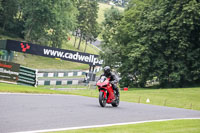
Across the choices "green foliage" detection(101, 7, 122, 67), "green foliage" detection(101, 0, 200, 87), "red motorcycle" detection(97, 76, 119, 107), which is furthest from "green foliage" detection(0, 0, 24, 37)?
"red motorcycle" detection(97, 76, 119, 107)

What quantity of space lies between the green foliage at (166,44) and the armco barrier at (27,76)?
16424 millimetres

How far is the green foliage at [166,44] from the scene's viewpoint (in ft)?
134

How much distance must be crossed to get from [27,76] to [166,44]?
20090mm

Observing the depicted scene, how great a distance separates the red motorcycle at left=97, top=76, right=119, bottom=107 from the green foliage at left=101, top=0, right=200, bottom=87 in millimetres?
27827

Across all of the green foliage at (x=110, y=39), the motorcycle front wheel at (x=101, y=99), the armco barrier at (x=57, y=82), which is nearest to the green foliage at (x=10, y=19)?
the green foliage at (x=110, y=39)

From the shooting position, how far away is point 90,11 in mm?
92812

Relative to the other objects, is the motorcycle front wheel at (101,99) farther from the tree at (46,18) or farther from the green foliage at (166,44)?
the tree at (46,18)

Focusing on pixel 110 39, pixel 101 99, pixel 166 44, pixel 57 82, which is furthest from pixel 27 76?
pixel 110 39

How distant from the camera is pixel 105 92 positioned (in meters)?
13.9

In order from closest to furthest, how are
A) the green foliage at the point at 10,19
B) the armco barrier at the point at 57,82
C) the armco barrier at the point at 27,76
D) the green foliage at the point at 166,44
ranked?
1. the armco barrier at the point at 27,76
2. the green foliage at the point at 166,44
3. the armco barrier at the point at 57,82
4. the green foliage at the point at 10,19

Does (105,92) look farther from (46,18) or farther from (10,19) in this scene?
(10,19)

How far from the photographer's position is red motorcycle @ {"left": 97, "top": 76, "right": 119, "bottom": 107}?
13586mm

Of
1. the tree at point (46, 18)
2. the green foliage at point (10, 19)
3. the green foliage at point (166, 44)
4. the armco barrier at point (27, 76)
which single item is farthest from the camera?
the green foliage at point (10, 19)

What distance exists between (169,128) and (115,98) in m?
6.23
